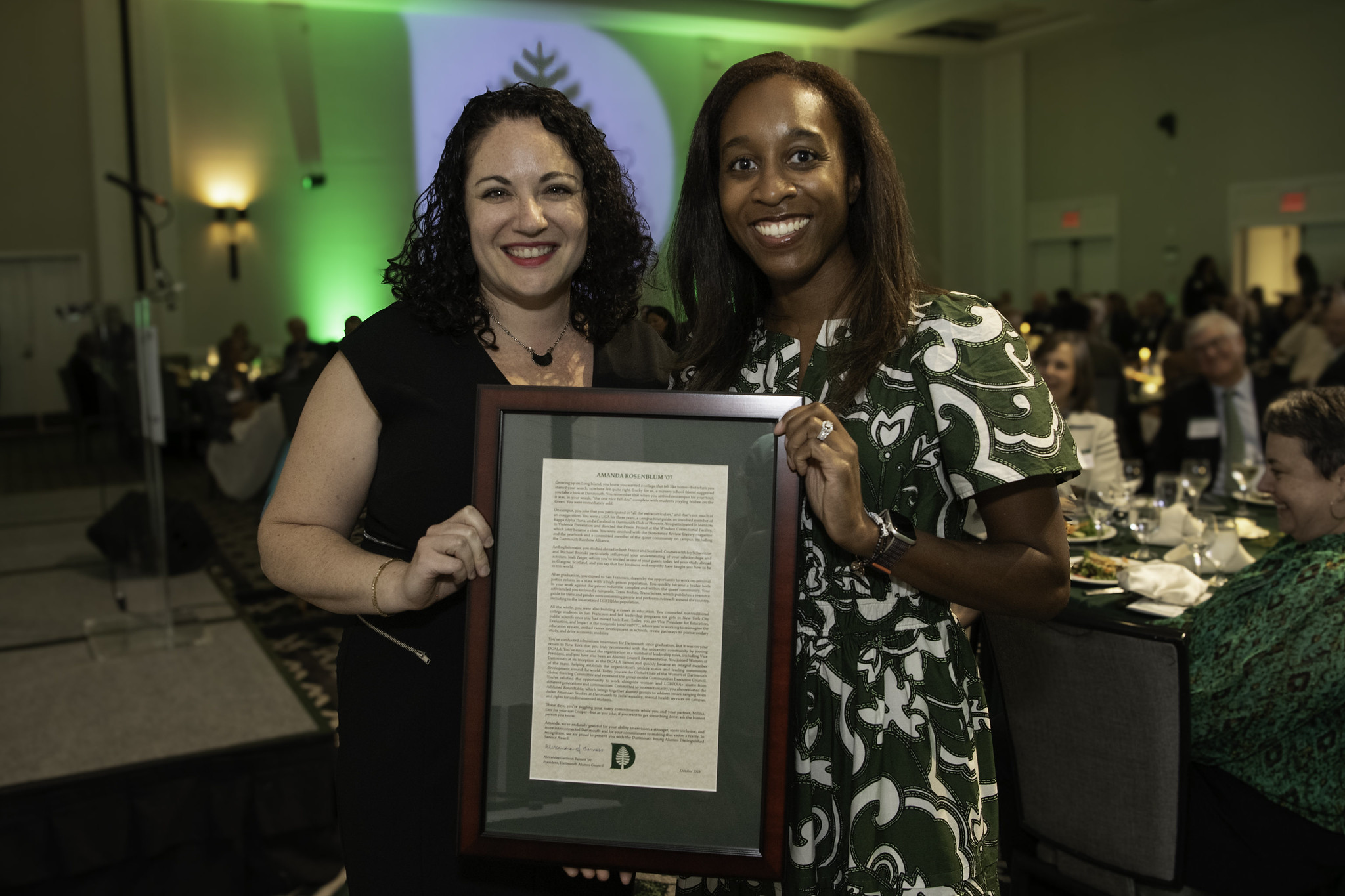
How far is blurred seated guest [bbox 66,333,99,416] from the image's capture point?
5.37 metres

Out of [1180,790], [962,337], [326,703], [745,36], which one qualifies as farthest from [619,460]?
[745,36]

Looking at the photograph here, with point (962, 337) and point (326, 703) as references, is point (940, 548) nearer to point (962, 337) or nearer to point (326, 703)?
point (962, 337)

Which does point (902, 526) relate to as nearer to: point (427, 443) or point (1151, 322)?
point (427, 443)

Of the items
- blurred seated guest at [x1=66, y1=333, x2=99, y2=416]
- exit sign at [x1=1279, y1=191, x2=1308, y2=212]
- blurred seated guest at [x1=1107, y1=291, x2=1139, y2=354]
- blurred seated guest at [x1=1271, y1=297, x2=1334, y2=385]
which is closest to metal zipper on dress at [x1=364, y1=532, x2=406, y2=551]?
blurred seated guest at [x1=66, y1=333, x2=99, y2=416]

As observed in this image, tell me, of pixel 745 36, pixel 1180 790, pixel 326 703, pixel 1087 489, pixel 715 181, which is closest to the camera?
pixel 715 181

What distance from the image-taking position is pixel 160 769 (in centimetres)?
313

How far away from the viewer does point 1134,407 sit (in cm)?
700

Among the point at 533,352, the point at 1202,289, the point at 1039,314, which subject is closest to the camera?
the point at 533,352

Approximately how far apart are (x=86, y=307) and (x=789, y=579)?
5.70 metres

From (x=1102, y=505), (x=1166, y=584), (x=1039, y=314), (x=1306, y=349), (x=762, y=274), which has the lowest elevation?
(x=1166, y=584)

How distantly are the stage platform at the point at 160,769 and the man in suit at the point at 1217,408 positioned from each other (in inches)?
160

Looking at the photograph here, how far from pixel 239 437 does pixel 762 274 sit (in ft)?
25.6

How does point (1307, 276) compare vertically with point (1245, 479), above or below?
above

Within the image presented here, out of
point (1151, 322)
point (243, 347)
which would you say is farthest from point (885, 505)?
point (1151, 322)
